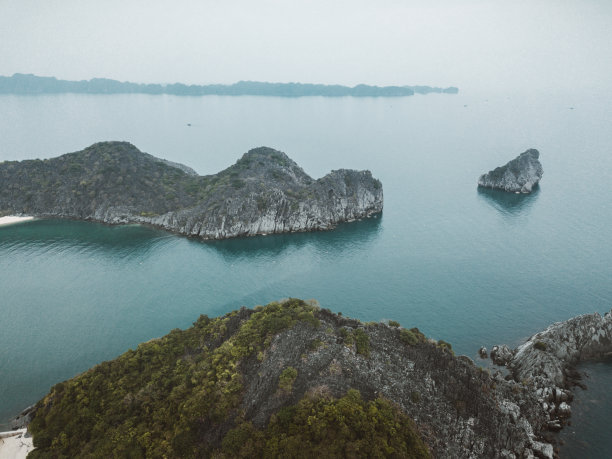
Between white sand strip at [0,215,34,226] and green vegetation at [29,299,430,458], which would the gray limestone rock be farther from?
white sand strip at [0,215,34,226]

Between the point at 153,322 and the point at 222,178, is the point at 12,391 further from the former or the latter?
the point at 222,178

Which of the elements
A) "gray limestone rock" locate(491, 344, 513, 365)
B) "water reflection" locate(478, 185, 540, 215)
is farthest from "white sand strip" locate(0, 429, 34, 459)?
"water reflection" locate(478, 185, 540, 215)

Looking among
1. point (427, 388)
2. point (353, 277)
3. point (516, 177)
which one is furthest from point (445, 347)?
point (516, 177)

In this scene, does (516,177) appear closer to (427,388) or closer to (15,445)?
(427,388)

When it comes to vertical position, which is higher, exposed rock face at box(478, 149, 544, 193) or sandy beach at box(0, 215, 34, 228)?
exposed rock face at box(478, 149, 544, 193)

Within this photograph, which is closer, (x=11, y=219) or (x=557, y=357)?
(x=557, y=357)

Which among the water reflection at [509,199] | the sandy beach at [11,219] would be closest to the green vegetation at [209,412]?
the sandy beach at [11,219]
